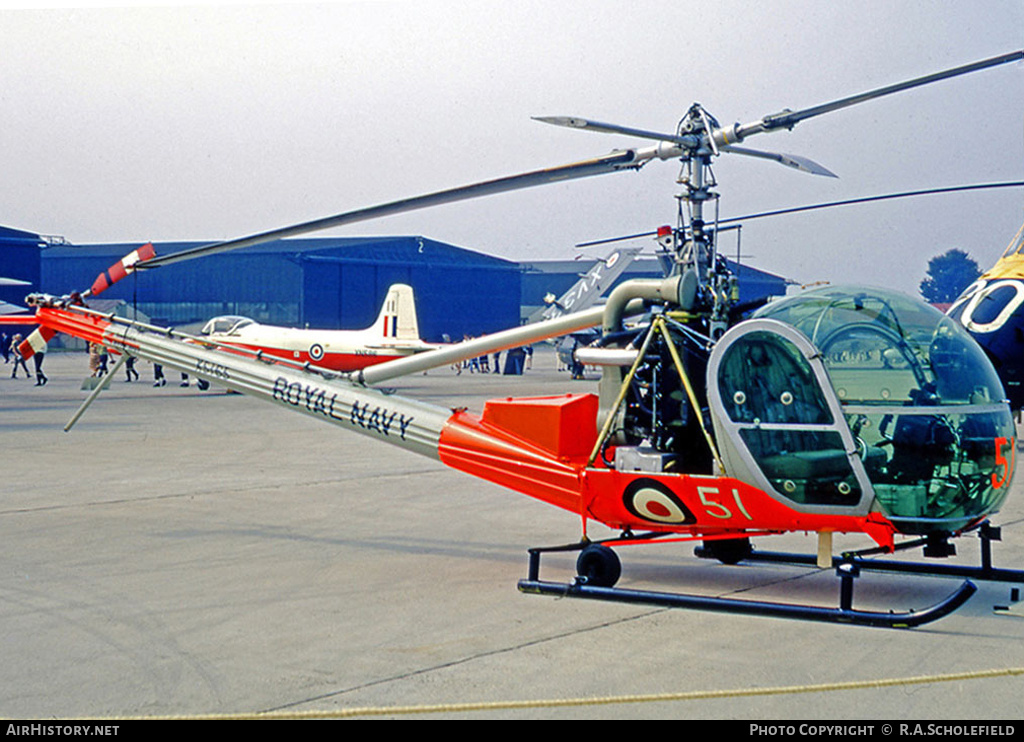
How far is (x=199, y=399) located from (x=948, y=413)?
880 inches

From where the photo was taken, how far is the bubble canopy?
5.79 m

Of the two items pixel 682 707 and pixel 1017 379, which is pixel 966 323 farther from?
pixel 682 707

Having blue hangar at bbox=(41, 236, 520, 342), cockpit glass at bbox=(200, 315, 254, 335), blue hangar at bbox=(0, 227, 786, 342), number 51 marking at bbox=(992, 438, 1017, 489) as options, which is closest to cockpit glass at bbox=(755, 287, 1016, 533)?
number 51 marking at bbox=(992, 438, 1017, 489)

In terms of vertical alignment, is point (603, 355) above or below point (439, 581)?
above

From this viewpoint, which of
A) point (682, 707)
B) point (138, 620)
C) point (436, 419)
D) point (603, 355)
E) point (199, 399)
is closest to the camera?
point (682, 707)

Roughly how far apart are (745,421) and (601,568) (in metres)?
1.35

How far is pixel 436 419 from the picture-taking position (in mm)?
7973

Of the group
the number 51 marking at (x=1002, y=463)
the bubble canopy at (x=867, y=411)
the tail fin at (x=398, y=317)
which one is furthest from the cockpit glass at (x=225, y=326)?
the number 51 marking at (x=1002, y=463)

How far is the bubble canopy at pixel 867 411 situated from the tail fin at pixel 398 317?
2459cm

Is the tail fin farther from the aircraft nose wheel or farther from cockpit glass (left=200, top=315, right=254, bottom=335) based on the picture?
the aircraft nose wheel

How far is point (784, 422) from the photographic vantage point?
237 inches

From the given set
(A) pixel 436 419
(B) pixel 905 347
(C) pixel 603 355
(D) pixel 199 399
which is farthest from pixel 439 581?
(D) pixel 199 399

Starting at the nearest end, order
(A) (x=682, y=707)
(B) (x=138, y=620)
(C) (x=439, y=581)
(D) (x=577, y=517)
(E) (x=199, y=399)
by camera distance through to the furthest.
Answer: (A) (x=682, y=707) < (B) (x=138, y=620) < (C) (x=439, y=581) < (D) (x=577, y=517) < (E) (x=199, y=399)

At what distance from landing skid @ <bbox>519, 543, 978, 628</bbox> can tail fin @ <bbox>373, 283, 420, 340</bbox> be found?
23.7m
